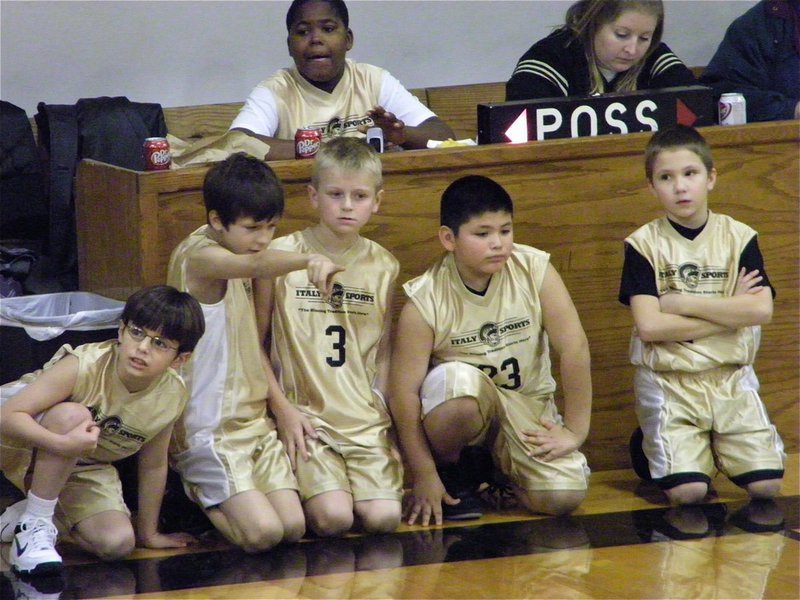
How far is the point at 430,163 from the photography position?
11.6ft

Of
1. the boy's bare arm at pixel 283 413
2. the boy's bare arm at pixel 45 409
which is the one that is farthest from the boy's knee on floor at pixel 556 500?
the boy's bare arm at pixel 45 409

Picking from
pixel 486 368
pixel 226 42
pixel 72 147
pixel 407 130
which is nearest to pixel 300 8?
pixel 407 130

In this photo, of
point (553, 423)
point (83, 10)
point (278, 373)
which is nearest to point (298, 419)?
point (278, 373)

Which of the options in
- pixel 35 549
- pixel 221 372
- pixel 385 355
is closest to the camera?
pixel 35 549

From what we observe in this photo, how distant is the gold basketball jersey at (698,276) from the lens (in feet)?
11.3

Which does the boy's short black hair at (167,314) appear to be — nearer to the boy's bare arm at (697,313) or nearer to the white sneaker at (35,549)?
the white sneaker at (35,549)

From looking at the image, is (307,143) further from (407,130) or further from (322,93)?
(322,93)

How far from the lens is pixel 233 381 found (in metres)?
3.20

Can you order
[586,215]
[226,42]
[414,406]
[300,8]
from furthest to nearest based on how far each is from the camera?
[226,42] < [300,8] < [586,215] < [414,406]

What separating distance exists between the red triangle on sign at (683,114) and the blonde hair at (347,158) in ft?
3.11

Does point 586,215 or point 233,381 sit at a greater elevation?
point 586,215

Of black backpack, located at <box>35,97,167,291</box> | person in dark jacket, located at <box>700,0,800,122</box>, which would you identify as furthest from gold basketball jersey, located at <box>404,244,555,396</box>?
person in dark jacket, located at <box>700,0,800,122</box>

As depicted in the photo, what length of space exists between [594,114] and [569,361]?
0.75m

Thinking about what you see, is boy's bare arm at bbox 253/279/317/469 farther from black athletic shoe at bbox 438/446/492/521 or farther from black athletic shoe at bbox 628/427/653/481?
black athletic shoe at bbox 628/427/653/481
